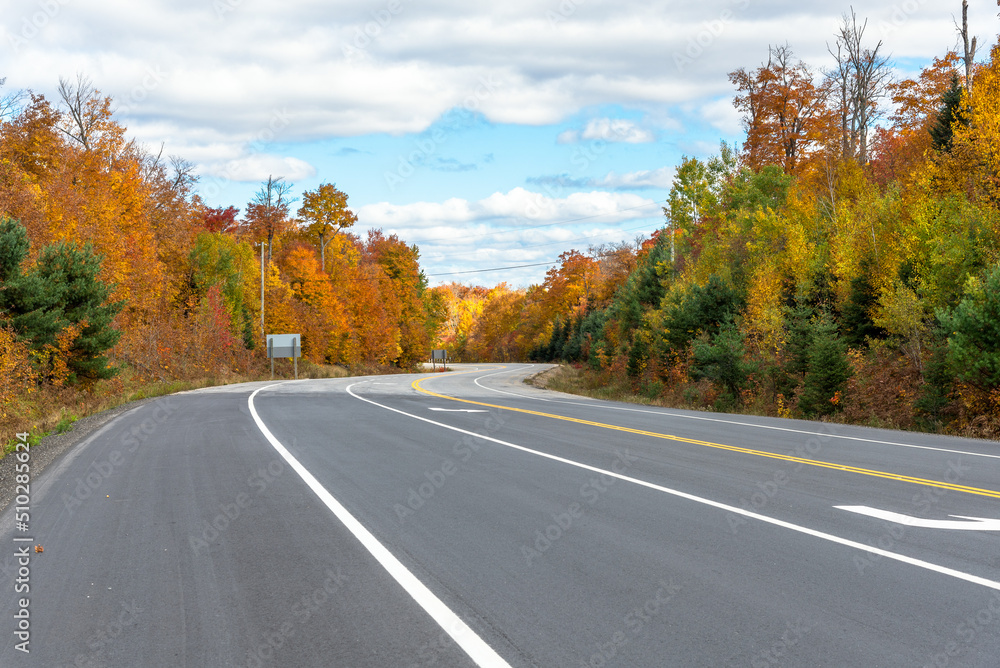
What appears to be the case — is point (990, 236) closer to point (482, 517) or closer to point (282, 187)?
point (482, 517)

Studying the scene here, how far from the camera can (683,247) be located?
1761 inches

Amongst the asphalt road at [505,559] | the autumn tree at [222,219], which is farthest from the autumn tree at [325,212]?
the asphalt road at [505,559]

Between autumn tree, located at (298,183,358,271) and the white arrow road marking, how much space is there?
59.3m

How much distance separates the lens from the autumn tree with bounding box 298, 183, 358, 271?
63.8 metres

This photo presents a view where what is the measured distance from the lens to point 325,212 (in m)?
63.8

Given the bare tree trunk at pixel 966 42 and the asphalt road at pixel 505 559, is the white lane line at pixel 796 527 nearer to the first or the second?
the asphalt road at pixel 505 559

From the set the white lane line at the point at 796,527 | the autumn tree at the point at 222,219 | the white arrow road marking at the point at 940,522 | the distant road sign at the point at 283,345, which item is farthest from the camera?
the autumn tree at the point at 222,219

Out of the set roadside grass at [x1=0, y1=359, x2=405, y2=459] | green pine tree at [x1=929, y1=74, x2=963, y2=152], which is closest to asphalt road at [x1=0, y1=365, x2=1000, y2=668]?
roadside grass at [x1=0, y1=359, x2=405, y2=459]

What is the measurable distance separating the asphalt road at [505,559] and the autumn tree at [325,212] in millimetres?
54227

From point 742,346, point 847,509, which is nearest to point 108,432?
point 847,509

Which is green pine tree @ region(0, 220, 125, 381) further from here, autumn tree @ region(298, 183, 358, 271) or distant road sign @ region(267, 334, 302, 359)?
autumn tree @ region(298, 183, 358, 271)

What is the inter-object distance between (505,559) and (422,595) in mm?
983

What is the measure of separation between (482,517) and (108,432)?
10917mm

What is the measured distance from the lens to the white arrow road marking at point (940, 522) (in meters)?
6.69
